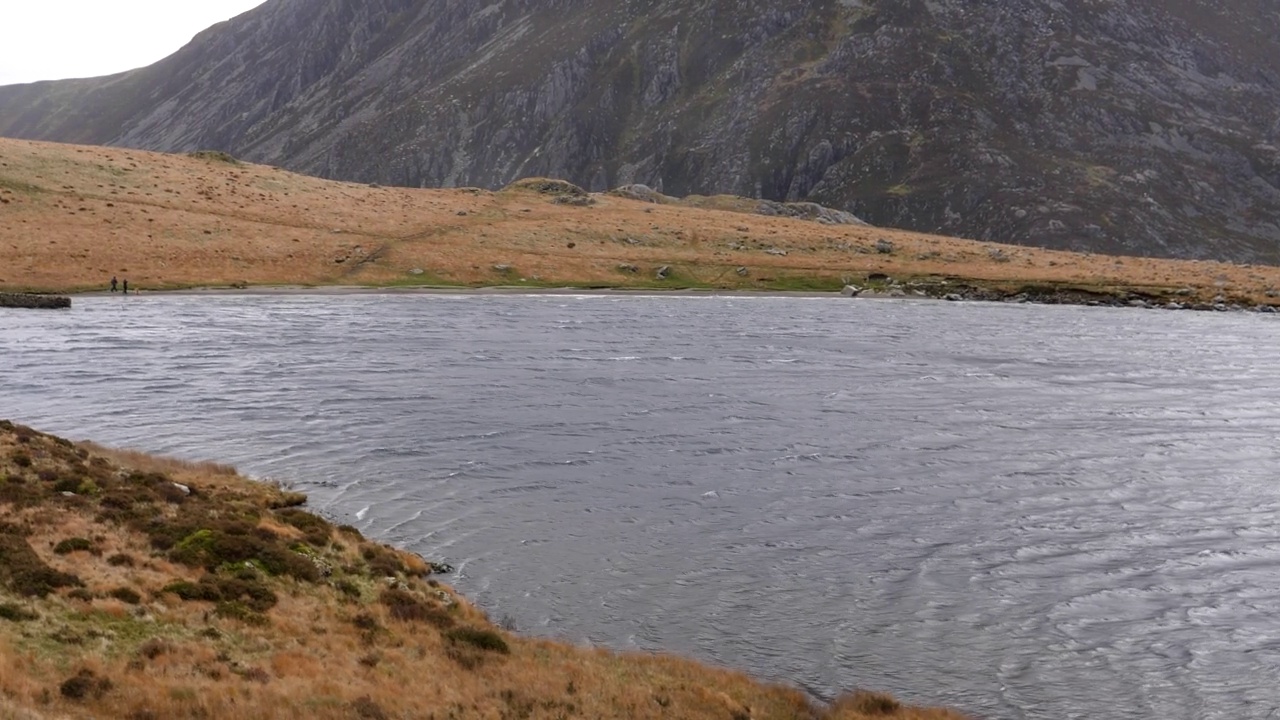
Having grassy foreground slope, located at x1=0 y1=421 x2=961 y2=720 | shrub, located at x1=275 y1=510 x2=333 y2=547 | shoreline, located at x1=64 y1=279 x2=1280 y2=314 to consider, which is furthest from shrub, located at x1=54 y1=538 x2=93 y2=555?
shoreline, located at x1=64 y1=279 x2=1280 y2=314

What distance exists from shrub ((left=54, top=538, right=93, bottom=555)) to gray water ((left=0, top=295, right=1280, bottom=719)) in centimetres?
824

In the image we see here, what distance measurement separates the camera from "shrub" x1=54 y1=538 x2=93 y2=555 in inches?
843

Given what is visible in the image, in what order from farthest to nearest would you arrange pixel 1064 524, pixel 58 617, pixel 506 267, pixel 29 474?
pixel 506 267 → pixel 1064 524 → pixel 29 474 → pixel 58 617

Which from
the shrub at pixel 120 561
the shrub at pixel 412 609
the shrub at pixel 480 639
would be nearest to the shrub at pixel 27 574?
the shrub at pixel 120 561

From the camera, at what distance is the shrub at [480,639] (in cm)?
2000

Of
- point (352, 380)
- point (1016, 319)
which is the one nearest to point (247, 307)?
point (352, 380)

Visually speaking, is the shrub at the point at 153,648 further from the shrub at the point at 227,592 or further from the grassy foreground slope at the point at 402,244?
the grassy foreground slope at the point at 402,244

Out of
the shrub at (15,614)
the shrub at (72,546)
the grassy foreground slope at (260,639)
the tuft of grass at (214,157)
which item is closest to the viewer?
the grassy foreground slope at (260,639)

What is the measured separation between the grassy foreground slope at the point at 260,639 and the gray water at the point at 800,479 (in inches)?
79.8

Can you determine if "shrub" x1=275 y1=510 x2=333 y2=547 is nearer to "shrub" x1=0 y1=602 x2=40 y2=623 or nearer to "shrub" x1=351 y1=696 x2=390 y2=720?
"shrub" x1=0 y1=602 x2=40 y2=623

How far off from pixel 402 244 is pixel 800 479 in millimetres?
100598

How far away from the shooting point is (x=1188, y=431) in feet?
146

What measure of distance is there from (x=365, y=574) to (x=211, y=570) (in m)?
3.36

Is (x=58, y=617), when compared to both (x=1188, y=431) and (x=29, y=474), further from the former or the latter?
(x=1188, y=431)
